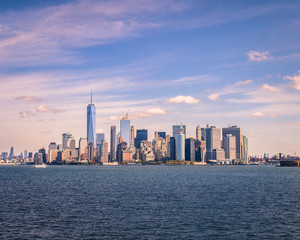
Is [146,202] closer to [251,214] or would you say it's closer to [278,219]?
[251,214]

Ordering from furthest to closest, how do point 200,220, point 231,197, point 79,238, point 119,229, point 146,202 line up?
point 231,197
point 146,202
point 200,220
point 119,229
point 79,238

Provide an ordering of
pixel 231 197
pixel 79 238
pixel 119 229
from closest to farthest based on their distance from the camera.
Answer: pixel 79 238 < pixel 119 229 < pixel 231 197

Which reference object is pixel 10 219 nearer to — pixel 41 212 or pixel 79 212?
pixel 41 212

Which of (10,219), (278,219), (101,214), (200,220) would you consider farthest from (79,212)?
(278,219)

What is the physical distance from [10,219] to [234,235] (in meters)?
38.8

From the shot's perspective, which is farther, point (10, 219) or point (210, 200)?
point (210, 200)

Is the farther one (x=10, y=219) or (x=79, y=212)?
(x=79, y=212)

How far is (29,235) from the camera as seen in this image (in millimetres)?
51469

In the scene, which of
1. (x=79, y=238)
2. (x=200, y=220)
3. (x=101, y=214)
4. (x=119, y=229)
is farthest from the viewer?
(x=101, y=214)

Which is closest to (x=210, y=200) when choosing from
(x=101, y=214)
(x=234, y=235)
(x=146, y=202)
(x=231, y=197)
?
(x=231, y=197)

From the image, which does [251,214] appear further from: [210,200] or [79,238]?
[79,238]

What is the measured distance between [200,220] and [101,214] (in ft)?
62.3

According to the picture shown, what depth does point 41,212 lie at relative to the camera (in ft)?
230

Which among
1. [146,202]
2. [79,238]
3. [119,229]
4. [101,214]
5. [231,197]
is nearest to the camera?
[79,238]
